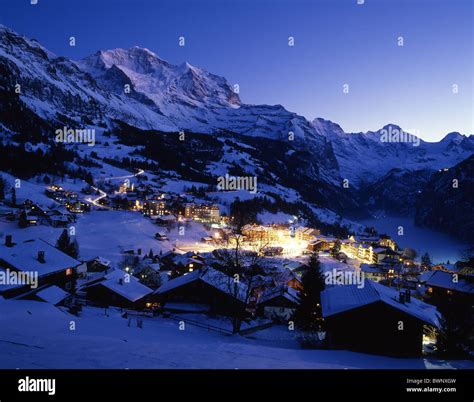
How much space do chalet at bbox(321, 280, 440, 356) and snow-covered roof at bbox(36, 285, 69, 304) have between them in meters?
20.3

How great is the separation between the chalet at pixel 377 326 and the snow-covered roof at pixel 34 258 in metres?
26.3

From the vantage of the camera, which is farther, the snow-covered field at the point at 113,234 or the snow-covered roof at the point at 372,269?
the snow-covered roof at the point at 372,269

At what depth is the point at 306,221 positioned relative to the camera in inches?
6220

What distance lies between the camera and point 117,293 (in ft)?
113

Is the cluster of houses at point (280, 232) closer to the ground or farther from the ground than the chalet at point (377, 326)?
closer to the ground

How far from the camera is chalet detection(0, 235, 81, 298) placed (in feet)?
98.4

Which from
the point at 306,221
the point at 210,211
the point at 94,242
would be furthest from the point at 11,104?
the point at 306,221

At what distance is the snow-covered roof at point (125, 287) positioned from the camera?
3459 centimetres

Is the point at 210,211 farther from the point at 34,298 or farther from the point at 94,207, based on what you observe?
the point at 34,298

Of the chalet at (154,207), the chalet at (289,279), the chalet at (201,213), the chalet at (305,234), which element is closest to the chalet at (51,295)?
the chalet at (289,279)

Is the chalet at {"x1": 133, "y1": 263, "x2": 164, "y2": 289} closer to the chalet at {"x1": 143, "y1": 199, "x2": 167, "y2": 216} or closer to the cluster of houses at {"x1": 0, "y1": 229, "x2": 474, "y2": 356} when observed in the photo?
the cluster of houses at {"x1": 0, "y1": 229, "x2": 474, "y2": 356}

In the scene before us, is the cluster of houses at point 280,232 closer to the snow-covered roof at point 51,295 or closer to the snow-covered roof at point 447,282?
the snow-covered roof at point 447,282

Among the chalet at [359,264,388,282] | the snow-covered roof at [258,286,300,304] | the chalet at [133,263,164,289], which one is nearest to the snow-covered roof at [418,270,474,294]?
the chalet at [359,264,388,282]

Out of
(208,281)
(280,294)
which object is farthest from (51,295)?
(280,294)
